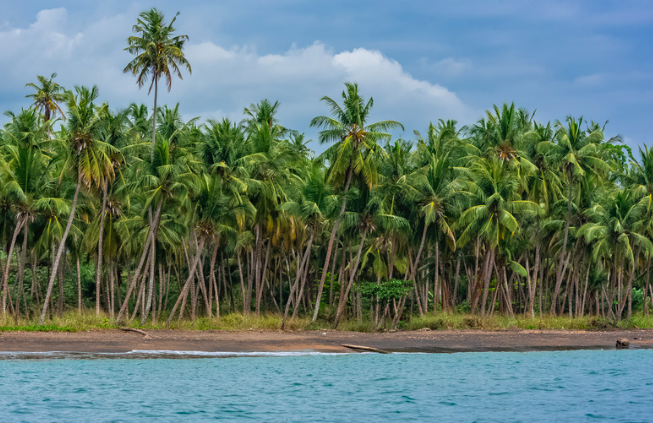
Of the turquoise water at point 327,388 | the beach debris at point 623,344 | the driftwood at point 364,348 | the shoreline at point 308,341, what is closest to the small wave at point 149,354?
the turquoise water at point 327,388

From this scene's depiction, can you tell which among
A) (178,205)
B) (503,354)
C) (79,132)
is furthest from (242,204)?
(503,354)

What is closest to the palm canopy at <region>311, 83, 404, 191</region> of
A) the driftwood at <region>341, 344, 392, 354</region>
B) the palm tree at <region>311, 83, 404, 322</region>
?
the palm tree at <region>311, 83, 404, 322</region>

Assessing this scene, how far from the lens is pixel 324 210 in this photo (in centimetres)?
3572

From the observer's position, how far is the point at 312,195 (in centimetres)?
3547

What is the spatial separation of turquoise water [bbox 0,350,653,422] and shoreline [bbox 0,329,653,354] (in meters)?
2.20

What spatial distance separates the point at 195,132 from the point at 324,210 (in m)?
10.9

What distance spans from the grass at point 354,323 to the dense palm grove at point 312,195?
0.86 m

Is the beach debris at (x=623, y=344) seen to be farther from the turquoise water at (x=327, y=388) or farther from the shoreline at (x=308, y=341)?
the turquoise water at (x=327, y=388)

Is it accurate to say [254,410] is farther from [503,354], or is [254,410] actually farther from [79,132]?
[79,132]

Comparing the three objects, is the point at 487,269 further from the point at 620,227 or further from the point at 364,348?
the point at 364,348

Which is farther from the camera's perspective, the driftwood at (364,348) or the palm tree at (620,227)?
the palm tree at (620,227)

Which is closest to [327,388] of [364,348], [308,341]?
[364,348]

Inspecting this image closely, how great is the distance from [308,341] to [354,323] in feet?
23.6

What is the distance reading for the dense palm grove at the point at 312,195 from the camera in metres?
32.8
